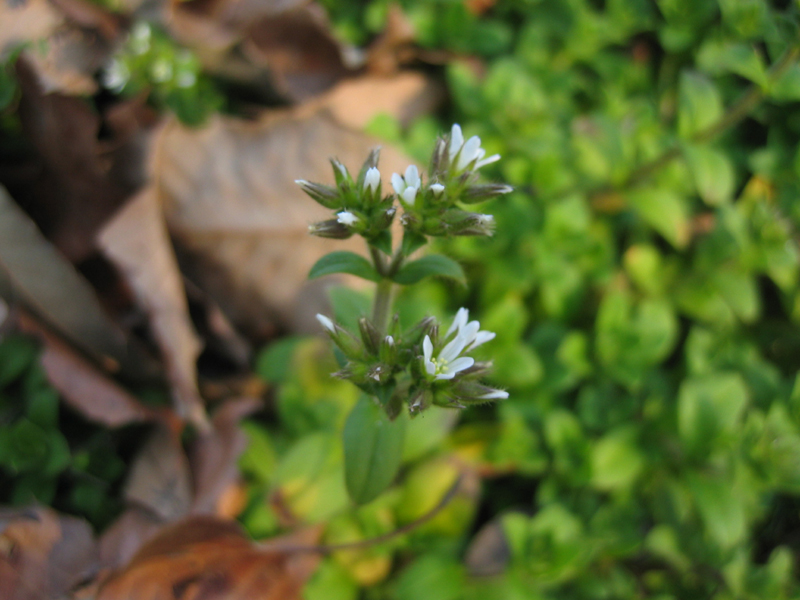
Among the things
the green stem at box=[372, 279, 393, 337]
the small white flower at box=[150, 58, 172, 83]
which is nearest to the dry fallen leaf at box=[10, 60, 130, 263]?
the small white flower at box=[150, 58, 172, 83]

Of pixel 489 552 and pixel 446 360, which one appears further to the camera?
pixel 489 552

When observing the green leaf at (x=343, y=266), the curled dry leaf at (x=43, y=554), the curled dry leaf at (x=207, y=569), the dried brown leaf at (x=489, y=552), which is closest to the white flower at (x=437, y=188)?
the green leaf at (x=343, y=266)

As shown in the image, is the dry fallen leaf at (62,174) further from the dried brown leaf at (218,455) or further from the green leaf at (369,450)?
the green leaf at (369,450)

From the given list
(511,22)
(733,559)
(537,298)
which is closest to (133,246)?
(537,298)

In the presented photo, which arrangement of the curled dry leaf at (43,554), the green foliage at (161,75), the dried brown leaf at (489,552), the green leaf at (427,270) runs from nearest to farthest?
1. the green leaf at (427,270)
2. the curled dry leaf at (43,554)
3. the dried brown leaf at (489,552)
4. the green foliage at (161,75)

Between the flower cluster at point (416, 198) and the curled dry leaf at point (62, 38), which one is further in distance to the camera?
the curled dry leaf at point (62, 38)

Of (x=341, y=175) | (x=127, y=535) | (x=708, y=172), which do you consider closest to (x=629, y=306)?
(x=708, y=172)

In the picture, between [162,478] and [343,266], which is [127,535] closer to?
[162,478]

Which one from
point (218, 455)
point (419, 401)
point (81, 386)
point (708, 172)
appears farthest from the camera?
point (708, 172)
